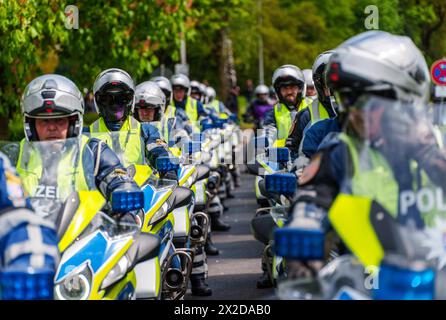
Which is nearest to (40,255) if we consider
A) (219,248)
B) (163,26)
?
(219,248)

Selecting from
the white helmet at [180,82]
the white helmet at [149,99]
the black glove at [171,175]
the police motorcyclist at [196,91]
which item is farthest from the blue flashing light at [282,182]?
the police motorcyclist at [196,91]

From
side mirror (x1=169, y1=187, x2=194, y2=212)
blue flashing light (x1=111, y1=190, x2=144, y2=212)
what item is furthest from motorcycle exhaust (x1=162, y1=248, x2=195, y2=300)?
blue flashing light (x1=111, y1=190, x2=144, y2=212)

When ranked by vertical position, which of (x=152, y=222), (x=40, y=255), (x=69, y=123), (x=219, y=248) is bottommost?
(x=219, y=248)

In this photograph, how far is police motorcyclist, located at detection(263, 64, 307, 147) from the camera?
11219 millimetres

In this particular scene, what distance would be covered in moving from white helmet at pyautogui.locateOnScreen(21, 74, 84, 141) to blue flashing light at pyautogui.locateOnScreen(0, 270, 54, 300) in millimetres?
1976

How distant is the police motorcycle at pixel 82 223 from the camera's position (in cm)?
480

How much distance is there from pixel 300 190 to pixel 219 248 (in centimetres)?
798

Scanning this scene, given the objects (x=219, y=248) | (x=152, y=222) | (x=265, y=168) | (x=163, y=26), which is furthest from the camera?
(x=163, y=26)

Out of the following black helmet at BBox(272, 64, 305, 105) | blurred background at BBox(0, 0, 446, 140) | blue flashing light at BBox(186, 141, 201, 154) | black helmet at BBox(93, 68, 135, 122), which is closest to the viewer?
black helmet at BBox(93, 68, 135, 122)

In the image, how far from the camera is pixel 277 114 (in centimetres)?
1141

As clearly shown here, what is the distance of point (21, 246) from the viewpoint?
3.97m

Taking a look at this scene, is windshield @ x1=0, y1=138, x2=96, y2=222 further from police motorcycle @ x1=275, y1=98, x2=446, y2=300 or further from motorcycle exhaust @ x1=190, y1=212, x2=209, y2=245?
motorcycle exhaust @ x1=190, y1=212, x2=209, y2=245

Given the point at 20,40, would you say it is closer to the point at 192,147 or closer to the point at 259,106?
the point at 192,147
